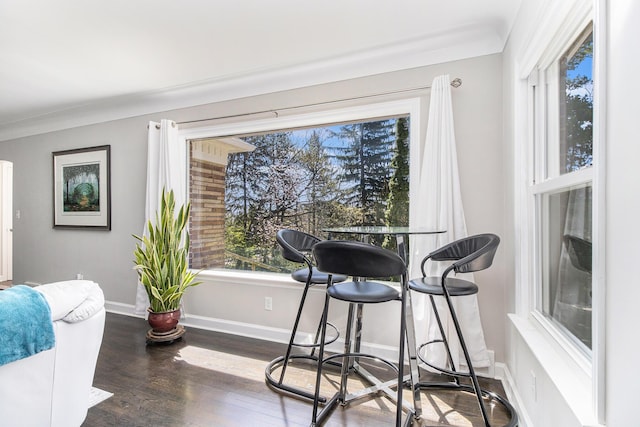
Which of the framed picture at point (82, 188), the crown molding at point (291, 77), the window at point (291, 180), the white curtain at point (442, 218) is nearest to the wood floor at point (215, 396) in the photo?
the white curtain at point (442, 218)

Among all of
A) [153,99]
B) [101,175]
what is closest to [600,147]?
[153,99]

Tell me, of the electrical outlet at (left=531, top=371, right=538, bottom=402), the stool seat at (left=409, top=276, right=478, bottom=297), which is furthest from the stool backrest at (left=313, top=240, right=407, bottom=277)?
the electrical outlet at (left=531, top=371, right=538, bottom=402)

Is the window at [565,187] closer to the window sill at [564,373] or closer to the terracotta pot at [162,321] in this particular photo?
the window sill at [564,373]

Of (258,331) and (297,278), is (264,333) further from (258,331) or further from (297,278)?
(297,278)

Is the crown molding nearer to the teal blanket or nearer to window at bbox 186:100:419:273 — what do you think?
window at bbox 186:100:419:273

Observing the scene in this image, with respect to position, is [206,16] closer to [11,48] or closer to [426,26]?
[426,26]

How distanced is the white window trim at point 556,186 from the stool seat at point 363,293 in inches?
28.3

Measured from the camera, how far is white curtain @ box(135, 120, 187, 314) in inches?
135

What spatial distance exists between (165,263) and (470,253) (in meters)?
2.60

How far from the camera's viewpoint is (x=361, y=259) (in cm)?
155

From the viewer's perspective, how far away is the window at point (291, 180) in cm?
280

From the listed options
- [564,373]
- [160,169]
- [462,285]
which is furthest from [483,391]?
[160,169]

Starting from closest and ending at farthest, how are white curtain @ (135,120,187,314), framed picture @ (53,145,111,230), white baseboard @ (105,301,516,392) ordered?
white baseboard @ (105,301,516,392) < white curtain @ (135,120,187,314) < framed picture @ (53,145,111,230)

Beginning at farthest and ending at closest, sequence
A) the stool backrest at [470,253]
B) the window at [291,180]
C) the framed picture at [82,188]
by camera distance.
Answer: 1. the framed picture at [82,188]
2. the window at [291,180]
3. the stool backrest at [470,253]
